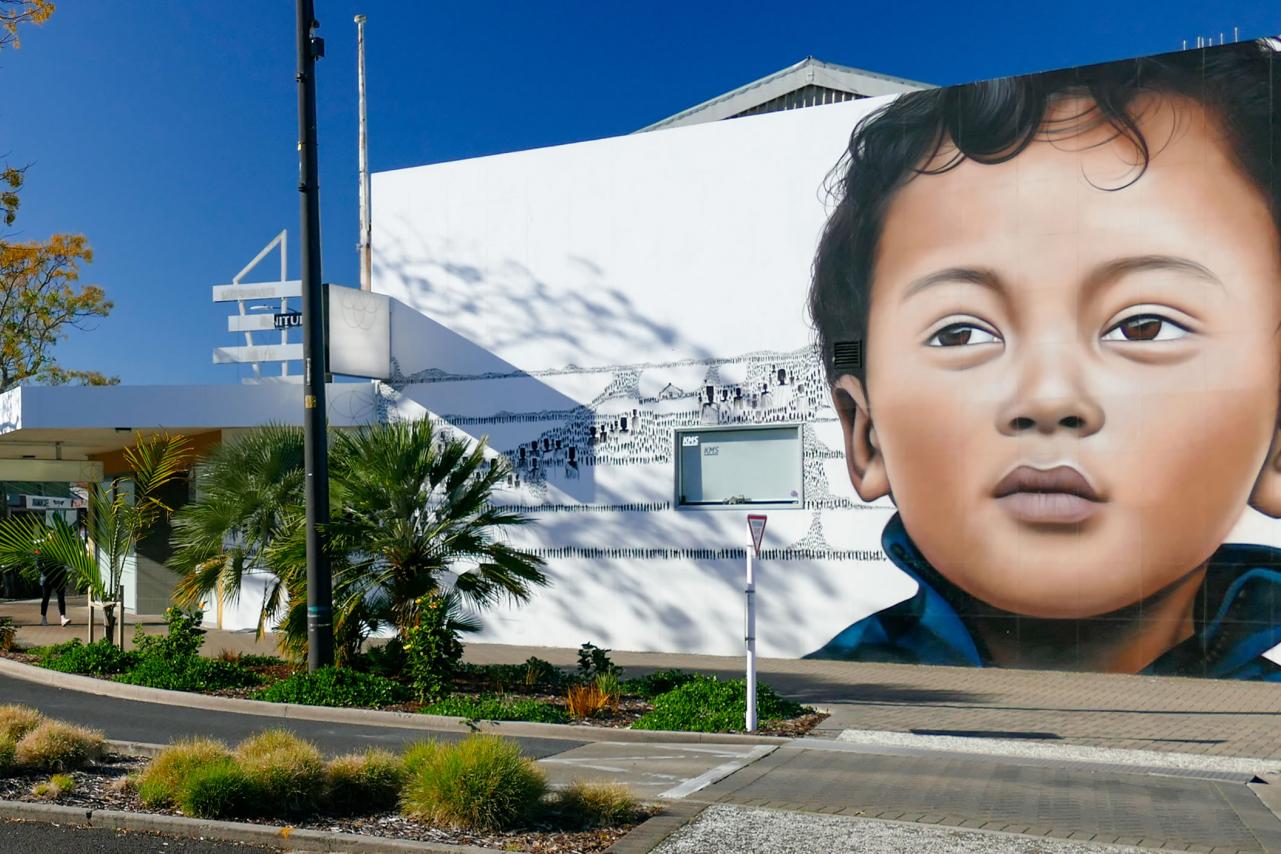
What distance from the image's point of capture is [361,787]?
27.0 ft

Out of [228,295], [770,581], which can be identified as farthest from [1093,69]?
[228,295]

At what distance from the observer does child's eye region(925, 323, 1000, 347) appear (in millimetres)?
15945

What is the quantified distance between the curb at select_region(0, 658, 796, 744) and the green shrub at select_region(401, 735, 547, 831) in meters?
3.18

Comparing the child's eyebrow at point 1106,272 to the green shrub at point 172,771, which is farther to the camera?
the child's eyebrow at point 1106,272

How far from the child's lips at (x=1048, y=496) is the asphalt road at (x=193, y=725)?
23.3 ft

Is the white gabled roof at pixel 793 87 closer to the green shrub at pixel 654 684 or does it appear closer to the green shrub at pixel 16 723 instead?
the green shrub at pixel 654 684

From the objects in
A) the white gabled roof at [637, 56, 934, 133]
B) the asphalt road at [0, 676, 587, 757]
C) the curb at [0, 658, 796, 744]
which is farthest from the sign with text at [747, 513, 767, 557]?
the white gabled roof at [637, 56, 934, 133]

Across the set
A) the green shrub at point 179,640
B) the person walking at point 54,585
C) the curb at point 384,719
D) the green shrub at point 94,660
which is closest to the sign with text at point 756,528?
the curb at point 384,719

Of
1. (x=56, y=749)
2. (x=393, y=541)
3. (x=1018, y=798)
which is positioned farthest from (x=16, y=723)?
(x=1018, y=798)

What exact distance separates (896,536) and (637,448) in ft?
13.7

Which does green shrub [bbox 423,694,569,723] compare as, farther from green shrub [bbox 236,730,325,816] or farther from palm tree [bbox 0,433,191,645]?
palm tree [bbox 0,433,191,645]

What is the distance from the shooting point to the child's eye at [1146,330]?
48.9ft

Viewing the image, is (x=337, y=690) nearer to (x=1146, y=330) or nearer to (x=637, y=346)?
(x=637, y=346)

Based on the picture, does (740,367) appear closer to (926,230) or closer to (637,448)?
(637,448)
